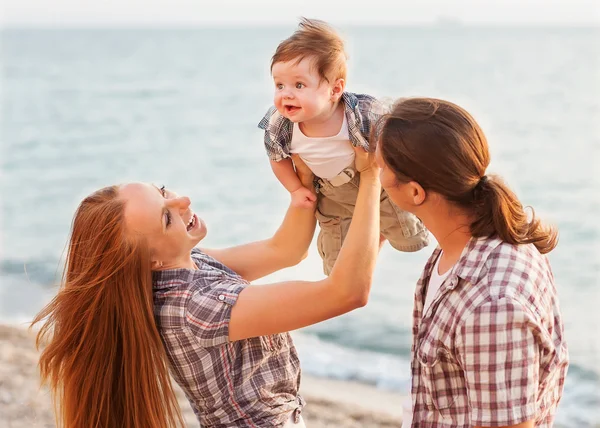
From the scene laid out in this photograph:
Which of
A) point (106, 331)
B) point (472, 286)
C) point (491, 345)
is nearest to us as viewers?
point (491, 345)

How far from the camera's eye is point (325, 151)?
285 cm

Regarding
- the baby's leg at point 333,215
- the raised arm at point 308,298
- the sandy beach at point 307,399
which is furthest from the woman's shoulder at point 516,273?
the sandy beach at point 307,399

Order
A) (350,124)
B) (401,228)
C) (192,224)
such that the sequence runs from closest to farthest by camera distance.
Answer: (192,224), (350,124), (401,228)

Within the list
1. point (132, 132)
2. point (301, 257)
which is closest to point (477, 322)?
point (301, 257)

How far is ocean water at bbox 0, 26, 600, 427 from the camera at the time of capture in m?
8.42

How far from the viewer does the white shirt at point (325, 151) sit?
284 cm

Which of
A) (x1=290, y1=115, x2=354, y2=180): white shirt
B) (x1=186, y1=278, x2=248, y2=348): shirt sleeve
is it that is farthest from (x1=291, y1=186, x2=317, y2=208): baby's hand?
(x1=186, y1=278, x2=248, y2=348): shirt sleeve

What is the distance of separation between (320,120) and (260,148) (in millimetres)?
16200

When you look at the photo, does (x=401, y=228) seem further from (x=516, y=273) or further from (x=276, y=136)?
(x=516, y=273)

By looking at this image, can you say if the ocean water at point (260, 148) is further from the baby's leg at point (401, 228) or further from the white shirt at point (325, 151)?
the baby's leg at point (401, 228)

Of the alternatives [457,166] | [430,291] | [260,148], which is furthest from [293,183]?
[260,148]

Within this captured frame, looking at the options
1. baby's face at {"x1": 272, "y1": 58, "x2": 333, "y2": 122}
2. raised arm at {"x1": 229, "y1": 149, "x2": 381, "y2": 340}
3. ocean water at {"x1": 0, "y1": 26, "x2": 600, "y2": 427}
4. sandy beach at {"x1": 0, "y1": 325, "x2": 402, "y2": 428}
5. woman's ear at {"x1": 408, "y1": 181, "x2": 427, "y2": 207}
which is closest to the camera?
woman's ear at {"x1": 408, "y1": 181, "x2": 427, "y2": 207}

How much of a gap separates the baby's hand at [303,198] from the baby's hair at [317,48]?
0.46 meters

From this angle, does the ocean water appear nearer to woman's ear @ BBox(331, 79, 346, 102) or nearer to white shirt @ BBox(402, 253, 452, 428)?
woman's ear @ BBox(331, 79, 346, 102)
